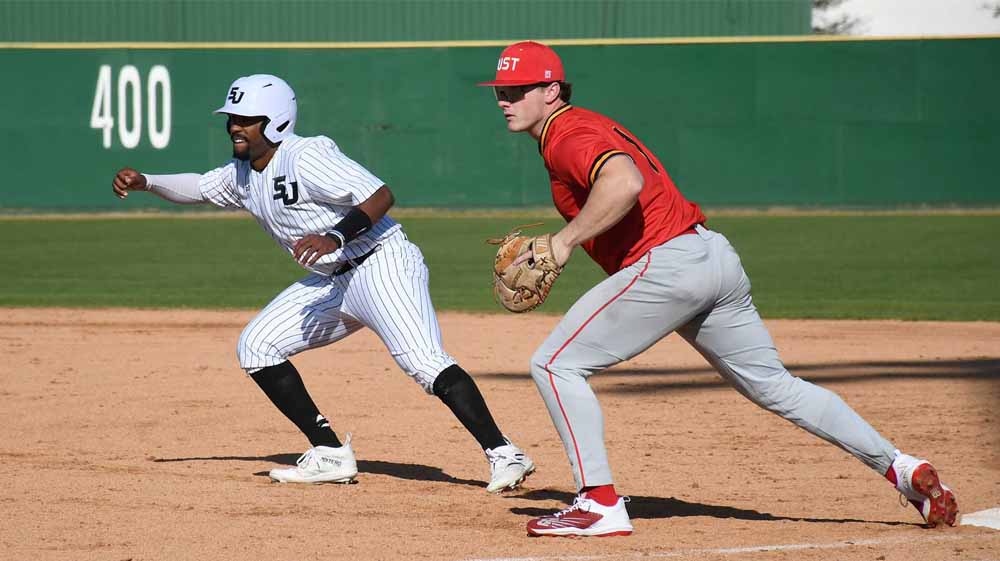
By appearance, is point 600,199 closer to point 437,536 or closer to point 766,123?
point 437,536

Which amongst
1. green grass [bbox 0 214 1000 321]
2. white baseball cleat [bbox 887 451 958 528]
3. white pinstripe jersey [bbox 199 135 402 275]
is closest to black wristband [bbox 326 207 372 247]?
white pinstripe jersey [bbox 199 135 402 275]

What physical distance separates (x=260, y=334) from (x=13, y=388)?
123 inches

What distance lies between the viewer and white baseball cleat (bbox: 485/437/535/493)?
208 inches

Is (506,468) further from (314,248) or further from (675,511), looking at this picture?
(314,248)

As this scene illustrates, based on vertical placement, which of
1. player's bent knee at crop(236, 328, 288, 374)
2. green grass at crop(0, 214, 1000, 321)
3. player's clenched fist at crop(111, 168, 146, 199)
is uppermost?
player's clenched fist at crop(111, 168, 146, 199)

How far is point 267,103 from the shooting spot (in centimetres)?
544

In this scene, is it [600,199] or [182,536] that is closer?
[600,199]

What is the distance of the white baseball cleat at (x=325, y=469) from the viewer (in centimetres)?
561

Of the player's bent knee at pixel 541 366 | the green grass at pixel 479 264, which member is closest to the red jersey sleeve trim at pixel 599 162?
the player's bent knee at pixel 541 366

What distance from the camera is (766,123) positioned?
2088 cm

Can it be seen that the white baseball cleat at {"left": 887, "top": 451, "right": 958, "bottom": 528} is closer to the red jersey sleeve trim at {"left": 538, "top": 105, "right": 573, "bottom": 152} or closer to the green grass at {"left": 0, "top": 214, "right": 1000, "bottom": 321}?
the red jersey sleeve trim at {"left": 538, "top": 105, "right": 573, "bottom": 152}

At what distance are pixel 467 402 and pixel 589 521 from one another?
99 centimetres

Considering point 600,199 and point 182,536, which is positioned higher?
point 600,199

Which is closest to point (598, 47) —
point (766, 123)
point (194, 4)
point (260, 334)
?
point (766, 123)
